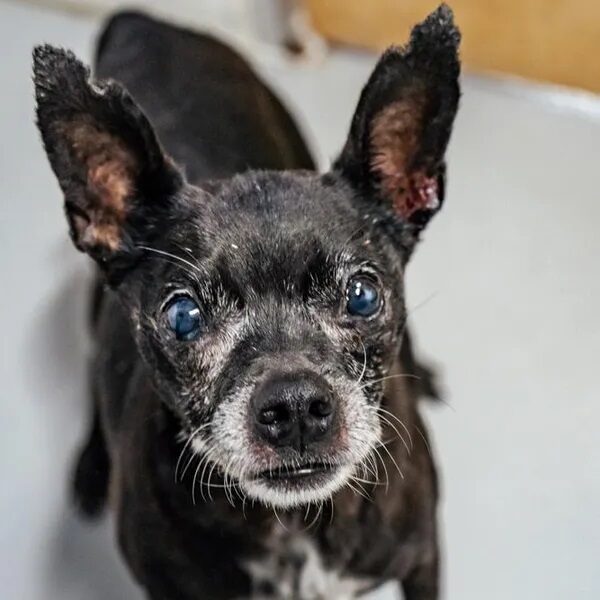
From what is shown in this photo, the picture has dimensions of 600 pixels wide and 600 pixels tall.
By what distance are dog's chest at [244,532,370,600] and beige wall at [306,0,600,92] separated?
189 cm

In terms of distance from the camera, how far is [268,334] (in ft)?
4.65

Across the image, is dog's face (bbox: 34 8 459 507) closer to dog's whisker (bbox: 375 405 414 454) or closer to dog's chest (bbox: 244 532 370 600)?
dog's whisker (bbox: 375 405 414 454)

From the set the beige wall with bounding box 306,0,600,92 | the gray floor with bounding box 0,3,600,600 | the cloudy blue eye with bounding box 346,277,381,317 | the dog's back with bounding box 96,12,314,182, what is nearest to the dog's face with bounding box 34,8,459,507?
the cloudy blue eye with bounding box 346,277,381,317

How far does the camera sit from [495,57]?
10.3 feet

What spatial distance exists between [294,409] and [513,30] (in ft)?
6.81

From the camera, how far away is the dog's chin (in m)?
1.44

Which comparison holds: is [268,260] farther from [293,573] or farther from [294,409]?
[293,573]

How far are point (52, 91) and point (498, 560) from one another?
1.42 meters

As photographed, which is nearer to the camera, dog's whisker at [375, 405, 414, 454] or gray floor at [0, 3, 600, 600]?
dog's whisker at [375, 405, 414, 454]

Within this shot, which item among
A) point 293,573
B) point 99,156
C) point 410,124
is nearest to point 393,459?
point 293,573

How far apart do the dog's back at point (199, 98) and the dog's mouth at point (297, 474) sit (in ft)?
2.44

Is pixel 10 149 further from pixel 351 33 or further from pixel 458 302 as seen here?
pixel 458 302

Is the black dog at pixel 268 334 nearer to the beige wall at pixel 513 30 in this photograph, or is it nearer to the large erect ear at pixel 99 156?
the large erect ear at pixel 99 156

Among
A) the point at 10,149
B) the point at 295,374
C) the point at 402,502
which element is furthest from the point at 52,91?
the point at 10,149
